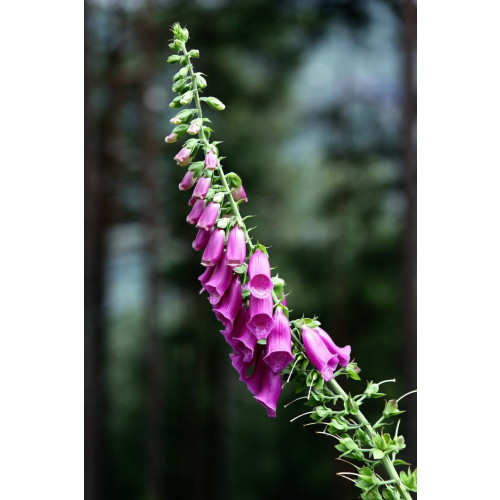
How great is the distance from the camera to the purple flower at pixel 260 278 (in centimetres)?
40

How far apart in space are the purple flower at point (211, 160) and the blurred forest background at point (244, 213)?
210 cm

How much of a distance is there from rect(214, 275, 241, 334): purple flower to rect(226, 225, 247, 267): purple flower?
2 cm

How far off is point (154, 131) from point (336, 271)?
1047 millimetres

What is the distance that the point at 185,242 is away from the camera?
9.52 ft

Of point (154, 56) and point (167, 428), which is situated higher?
point (154, 56)

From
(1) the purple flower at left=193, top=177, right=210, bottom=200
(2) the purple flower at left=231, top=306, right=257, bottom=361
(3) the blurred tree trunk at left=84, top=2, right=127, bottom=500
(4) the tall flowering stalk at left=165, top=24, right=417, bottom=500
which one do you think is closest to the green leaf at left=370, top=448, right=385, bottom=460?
(4) the tall flowering stalk at left=165, top=24, right=417, bottom=500

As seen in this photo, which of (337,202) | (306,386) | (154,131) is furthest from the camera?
(337,202)

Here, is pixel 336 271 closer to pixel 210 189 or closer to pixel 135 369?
pixel 135 369

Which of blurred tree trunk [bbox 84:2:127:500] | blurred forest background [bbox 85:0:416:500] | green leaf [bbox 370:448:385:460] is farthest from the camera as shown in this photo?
blurred forest background [bbox 85:0:416:500]

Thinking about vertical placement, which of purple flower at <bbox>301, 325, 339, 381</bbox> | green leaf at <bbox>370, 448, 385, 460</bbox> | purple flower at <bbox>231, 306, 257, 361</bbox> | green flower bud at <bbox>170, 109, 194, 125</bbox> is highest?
green flower bud at <bbox>170, 109, 194, 125</bbox>

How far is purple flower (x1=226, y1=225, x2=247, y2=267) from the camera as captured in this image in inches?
16.2

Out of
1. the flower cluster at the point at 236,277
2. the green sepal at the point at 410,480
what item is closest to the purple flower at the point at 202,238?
the flower cluster at the point at 236,277

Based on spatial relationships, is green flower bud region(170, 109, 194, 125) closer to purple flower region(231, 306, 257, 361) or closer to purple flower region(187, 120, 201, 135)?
purple flower region(187, 120, 201, 135)

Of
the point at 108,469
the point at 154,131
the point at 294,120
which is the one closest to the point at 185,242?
the point at 154,131
